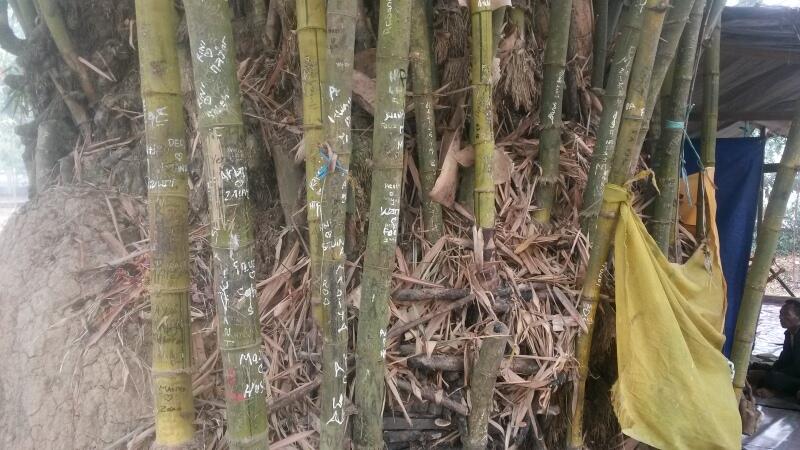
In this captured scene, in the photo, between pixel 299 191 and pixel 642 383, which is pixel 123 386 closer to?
pixel 299 191

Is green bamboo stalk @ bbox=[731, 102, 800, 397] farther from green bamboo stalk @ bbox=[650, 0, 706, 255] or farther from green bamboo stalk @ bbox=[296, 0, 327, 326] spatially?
green bamboo stalk @ bbox=[296, 0, 327, 326]

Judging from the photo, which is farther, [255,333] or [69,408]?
[69,408]

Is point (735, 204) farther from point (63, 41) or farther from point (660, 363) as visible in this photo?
point (63, 41)

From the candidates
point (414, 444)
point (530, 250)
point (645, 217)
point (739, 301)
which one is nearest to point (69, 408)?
point (414, 444)

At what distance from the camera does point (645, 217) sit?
302 centimetres

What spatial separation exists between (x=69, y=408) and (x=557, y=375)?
7.17 ft

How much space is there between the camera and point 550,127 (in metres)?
2.75

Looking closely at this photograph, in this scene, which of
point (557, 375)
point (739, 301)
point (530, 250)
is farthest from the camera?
point (739, 301)

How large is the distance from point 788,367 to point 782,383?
0.18m

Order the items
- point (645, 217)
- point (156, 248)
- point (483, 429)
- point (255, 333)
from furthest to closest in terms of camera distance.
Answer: point (645, 217) < point (483, 429) < point (156, 248) < point (255, 333)

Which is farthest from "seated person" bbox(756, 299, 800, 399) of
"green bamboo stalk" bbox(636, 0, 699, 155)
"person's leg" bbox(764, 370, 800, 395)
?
"green bamboo stalk" bbox(636, 0, 699, 155)

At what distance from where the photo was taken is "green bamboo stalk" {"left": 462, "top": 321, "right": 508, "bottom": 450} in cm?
213

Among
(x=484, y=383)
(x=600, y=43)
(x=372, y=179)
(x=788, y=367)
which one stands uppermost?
(x=600, y=43)

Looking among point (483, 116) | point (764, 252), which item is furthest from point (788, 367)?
point (483, 116)
